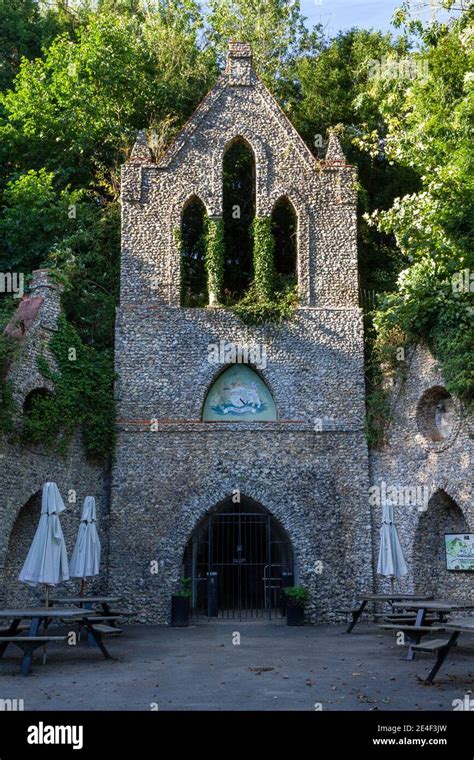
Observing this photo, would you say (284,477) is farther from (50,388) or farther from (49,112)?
(49,112)

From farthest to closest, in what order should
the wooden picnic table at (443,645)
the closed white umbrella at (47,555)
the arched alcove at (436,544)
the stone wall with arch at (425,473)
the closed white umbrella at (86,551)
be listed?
the arched alcove at (436,544) < the stone wall with arch at (425,473) < the closed white umbrella at (86,551) < the closed white umbrella at (47,555) < the wooden picnic table at (443,645)

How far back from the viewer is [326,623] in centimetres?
1684

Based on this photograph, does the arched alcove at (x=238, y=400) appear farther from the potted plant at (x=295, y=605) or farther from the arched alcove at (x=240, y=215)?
the arched alcove at (x=240, y=215)

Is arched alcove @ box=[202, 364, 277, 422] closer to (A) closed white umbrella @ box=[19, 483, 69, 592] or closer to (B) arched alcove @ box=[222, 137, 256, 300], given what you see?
(B) arched alcove @ box=[222, 137, 256, 300]

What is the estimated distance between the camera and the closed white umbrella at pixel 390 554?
14461 millimetres

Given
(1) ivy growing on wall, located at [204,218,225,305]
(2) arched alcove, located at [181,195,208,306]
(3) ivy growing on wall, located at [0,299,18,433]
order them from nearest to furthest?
1. (3) ivy growing on wall, located at [0,299,18,433]
2. (1) ivy growing on wall, located at [204,218,225,305]
3. (2) arched alcove, located at [181,195,208,306]

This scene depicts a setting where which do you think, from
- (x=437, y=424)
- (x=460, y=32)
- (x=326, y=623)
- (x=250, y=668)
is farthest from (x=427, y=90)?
(x=250, y=668)

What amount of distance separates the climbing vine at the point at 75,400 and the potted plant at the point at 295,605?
520cm

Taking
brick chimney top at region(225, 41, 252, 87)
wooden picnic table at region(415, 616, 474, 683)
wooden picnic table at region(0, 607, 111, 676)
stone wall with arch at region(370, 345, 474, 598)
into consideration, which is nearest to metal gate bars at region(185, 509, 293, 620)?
stone wall with arch at region(370, 345, 474, 598)

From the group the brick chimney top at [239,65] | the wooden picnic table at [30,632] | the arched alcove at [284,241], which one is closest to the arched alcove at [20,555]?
the wooden picnic table at [30,632]

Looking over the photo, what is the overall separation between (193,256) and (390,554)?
1058cm

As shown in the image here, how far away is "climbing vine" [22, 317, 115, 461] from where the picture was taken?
16.3m

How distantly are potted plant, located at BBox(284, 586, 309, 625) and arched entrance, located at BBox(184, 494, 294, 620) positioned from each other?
769mm

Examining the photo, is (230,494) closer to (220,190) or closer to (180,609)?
(180,609)
